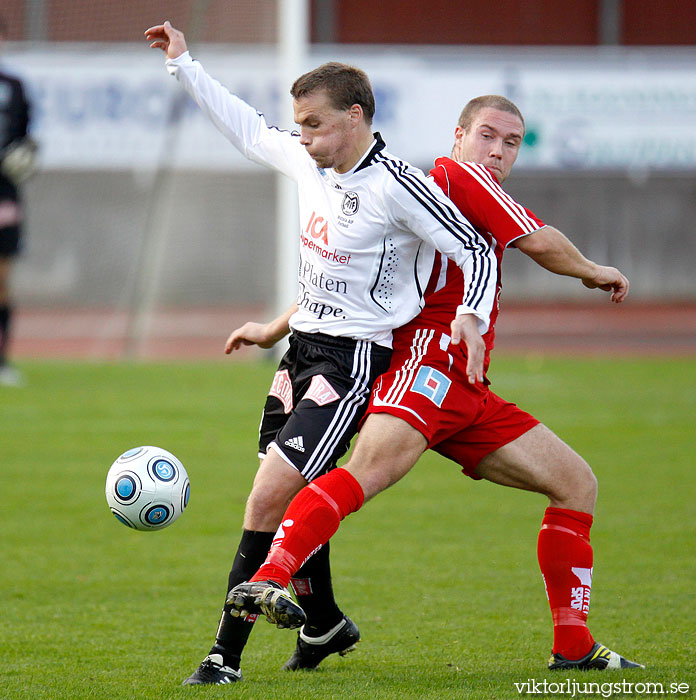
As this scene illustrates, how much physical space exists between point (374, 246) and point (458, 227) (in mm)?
309

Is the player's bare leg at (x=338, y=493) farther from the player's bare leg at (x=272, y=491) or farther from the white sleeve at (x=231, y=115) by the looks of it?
the white sleeve at (x=231, y=115)

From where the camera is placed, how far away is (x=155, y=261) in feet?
55.8

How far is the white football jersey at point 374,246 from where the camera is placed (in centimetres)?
367

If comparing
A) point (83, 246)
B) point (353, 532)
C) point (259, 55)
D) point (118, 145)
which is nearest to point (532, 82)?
point (259, 55)

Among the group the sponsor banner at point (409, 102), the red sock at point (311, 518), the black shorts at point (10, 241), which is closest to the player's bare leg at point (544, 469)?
the red sock at point (311, 518)

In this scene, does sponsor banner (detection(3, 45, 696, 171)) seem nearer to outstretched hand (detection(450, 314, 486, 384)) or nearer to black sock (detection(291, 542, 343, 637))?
black sock (detection(291, 542, 343, 637))

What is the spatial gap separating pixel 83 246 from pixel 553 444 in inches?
609

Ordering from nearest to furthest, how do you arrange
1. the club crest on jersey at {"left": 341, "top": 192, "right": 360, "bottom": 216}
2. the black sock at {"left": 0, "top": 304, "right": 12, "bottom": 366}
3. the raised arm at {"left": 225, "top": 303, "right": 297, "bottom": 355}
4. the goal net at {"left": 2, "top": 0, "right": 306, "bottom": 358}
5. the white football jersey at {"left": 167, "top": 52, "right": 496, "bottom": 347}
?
the white football jersey at {"left": 167, "top": 52, "right": 496, "bottom": 347}
the club crest on jersey at {"left": 341, "top": 192, "right": 360, "bottom": 216}
the raised arm at {"left": 225, "top": 303, "right": 297, "bottom": 355}
the black sock at {"left": 0, "top": 304, "right": 12, "bottom": 366}
the goal net at {"left": 2, "top": 0, "right": 306, "bottom": 358}

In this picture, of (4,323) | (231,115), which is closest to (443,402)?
(231,115)

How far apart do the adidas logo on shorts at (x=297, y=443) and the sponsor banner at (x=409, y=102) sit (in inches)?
460

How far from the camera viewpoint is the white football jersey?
12.0 feet

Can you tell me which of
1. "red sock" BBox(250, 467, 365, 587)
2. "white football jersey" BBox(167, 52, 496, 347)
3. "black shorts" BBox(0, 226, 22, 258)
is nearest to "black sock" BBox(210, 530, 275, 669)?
"red sock" BBox(250, 467, 365, 587)

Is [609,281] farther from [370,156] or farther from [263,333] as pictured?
[263,333]

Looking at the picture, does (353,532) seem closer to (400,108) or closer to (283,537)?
(283,537)
